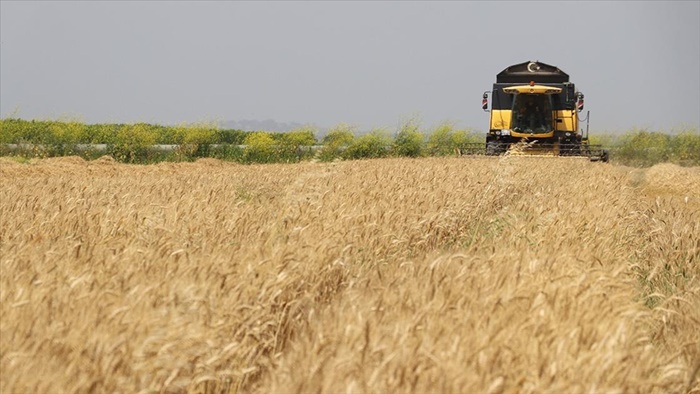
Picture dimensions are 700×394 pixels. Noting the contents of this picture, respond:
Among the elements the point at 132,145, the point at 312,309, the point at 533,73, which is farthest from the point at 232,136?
the point at 312,309

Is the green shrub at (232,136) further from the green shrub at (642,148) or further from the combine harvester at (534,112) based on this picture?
the green shrub at (642,148)

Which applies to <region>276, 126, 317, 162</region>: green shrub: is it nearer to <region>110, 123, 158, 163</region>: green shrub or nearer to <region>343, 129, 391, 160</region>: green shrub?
<region>343, 129, 391, 160</region>: green shrub

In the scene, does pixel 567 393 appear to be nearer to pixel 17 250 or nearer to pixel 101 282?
pixel 101 282

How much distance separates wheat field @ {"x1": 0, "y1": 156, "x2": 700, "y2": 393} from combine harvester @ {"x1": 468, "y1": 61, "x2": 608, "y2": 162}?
20497 mm

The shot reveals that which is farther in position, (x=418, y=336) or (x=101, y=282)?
(x=101, y=282)

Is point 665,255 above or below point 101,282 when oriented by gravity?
below

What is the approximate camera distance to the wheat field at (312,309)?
118 inches

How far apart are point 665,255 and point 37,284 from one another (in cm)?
Result: 598

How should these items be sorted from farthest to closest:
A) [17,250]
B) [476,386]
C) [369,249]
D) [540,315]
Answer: [369,249] < [17,250] < [540,315] < [476,386]

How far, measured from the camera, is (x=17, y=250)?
475 centimetres

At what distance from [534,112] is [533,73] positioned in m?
1.34

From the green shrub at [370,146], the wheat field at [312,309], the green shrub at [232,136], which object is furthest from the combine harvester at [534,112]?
the wheat field at [312,309]

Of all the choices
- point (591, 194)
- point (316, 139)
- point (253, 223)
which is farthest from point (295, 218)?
point (316, 139)

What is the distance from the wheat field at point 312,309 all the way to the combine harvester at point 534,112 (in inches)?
807
